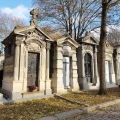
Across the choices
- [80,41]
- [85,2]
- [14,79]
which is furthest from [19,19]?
[14,79]

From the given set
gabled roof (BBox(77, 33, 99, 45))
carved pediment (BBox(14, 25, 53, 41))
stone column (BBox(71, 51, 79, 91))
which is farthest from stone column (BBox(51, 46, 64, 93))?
gabled roof (BBox(77, 33, 99, 45))

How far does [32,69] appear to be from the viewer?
356 inches

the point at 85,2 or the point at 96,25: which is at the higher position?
the point at 85,2

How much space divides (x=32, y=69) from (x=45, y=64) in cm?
100

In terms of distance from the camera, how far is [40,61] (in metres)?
9.27

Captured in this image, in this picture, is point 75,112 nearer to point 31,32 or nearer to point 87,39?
point 31,32

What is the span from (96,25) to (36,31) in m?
10.8

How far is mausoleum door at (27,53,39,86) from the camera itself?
888cm

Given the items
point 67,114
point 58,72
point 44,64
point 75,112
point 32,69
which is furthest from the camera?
point 58,72

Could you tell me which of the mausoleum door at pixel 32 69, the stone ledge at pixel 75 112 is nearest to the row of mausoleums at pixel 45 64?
the mausoleum door at pixel 32 69

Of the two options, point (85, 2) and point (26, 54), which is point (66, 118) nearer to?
point (26, 54)

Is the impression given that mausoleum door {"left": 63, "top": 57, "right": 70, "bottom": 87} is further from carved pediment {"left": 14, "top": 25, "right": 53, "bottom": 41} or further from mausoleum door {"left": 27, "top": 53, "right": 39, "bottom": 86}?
mausoleum door {"left": 27, "top": 53, "right": 39, "bottom": 86}

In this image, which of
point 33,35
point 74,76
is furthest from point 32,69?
point 74,76

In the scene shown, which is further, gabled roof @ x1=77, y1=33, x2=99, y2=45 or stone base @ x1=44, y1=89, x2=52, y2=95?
gabled roof @ x1=77, y1=33, x2=99, y2=45
